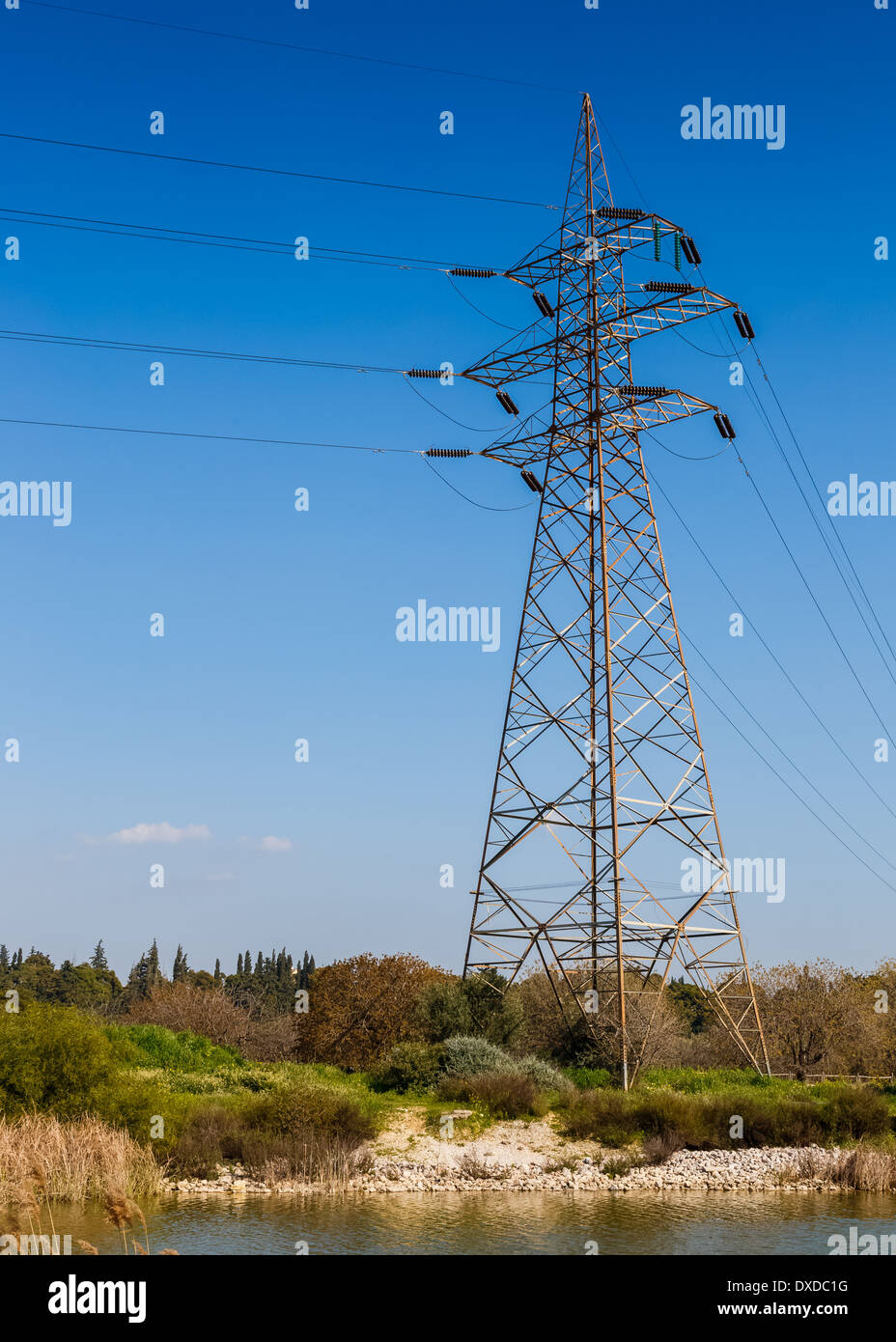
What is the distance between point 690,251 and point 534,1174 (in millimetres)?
24707

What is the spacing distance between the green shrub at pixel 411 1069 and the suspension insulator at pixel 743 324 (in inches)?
867

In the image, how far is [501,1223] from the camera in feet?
72.0

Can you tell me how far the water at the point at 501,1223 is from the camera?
19.6m

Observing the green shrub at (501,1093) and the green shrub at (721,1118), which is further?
the green shrub at (501,1093)

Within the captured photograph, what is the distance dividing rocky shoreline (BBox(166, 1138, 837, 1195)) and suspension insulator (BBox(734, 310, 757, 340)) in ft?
70.7

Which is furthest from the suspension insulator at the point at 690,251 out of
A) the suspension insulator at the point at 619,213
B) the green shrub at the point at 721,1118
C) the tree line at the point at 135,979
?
the tree line at the point at 135,979

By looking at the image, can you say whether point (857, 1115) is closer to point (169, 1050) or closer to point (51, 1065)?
point (51, 1065)

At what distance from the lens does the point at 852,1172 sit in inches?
1048

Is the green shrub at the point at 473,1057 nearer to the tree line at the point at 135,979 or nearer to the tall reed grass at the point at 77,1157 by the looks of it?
the tall reed grass at the point at 77,1157

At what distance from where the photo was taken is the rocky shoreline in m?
25.8

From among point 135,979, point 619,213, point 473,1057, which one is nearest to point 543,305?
point 619,213

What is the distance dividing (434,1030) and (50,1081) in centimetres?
1315

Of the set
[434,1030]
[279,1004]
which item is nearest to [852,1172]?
[434,1030]
